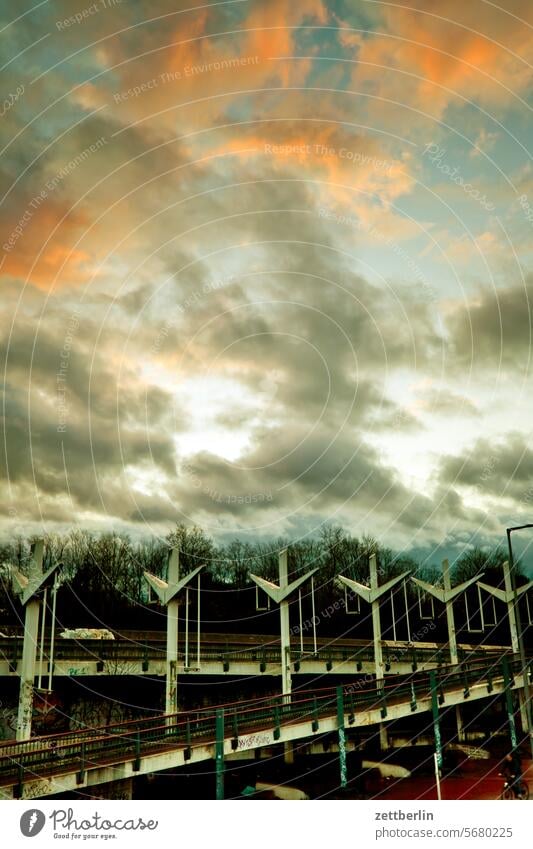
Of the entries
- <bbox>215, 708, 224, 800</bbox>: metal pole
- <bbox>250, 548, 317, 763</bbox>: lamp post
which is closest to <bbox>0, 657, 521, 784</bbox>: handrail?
<bbox>215, 708, 224, 800</bbox>: metal pole

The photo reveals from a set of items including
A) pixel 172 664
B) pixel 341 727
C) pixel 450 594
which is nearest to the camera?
pixel 172 664

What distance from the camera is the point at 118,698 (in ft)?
88.5

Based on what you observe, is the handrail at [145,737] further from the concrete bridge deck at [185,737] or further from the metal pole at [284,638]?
the metal pole at [284,638]

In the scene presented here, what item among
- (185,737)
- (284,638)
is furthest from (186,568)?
(185,737)

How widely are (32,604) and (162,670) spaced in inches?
349

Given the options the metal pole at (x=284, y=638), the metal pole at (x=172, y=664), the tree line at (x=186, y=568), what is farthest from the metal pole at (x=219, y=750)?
the tree line at (x=186, y=568)

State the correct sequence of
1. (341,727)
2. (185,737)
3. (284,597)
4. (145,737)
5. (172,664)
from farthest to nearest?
1. (284,597)
2. (341,727)
3. (172,664)
4. (185,737)
5. (145,737)

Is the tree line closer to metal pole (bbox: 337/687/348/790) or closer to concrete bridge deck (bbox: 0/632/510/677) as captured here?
concrete bridge deck (bbox: 0/632/510/677)

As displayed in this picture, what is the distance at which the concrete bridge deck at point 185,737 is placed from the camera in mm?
15586

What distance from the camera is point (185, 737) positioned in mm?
→ 19312

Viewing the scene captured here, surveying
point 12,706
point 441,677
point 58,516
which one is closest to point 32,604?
point 58,516

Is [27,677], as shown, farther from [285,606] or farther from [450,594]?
[450,594]
